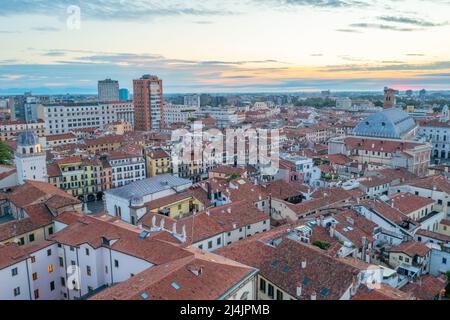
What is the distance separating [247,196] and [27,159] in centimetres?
1728

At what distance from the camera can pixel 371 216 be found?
2083cm

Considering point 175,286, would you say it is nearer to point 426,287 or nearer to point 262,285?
point 262,285

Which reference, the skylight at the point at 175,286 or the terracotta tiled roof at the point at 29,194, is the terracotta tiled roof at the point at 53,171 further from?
the skylight at the point at 175,286

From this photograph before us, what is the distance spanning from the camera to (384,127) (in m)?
49.1

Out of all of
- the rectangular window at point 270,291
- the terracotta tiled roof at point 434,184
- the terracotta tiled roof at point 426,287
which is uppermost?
the terracotta tiled roof at point 434,184

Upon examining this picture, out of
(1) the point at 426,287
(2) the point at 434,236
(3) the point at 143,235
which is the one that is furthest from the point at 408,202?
(3) the point at 143,235

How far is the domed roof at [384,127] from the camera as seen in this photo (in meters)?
48.4

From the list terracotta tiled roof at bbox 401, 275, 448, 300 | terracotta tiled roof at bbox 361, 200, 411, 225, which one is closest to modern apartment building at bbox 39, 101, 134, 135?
terracotta tiled roof at bbox 361, 200, 411, 225

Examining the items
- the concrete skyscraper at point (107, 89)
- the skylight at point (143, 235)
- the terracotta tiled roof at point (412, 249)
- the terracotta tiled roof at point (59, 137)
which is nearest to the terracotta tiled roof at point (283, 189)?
the terracotta tiled roof at point (412, 249)

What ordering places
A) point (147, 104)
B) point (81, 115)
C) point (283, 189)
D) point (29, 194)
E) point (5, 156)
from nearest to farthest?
point (29, 194) → point (283, 189) → point (5, 156) → point (81, 115) → point (147, 104)

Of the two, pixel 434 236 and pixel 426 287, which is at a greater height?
pixel 434 236

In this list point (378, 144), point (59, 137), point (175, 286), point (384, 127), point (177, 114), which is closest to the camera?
point (175, 286)

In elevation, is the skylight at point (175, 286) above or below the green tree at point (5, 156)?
above
